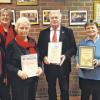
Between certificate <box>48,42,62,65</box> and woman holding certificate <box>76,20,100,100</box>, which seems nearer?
woman holding certificate <box>76,20,100,100</box>

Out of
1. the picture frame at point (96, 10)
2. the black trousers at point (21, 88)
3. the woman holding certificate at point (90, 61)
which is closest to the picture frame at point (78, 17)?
the picture frame at point (96, 10)

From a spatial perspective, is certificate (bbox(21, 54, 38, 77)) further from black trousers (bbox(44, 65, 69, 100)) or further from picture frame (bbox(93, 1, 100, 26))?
picture frame (bbox(93, 1, 100, 26))

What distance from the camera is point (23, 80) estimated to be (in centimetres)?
388

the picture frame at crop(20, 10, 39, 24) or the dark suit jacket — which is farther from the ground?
the picture frame at crop(20, 10, 39, 24)

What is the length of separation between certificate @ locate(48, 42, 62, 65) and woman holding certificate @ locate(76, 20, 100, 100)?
36cm

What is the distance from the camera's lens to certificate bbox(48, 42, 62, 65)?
175 inches

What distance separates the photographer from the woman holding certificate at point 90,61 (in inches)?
161

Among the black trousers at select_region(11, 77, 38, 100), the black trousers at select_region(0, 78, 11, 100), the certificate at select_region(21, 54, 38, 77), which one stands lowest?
the black trousers at select_region(0, 78, 11, 100)

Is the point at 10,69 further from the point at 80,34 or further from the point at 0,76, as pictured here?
the point at 80,34

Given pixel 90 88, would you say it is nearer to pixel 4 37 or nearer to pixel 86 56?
pixel 86 56

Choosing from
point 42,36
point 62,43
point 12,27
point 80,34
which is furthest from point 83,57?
point 80,34

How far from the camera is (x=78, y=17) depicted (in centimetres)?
566

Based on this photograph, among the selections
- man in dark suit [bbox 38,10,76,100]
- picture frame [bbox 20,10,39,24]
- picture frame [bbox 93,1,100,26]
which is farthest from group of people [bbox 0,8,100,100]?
picture frame [bbox 93,1,100,26]

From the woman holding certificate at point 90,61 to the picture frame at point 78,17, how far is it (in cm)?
149
